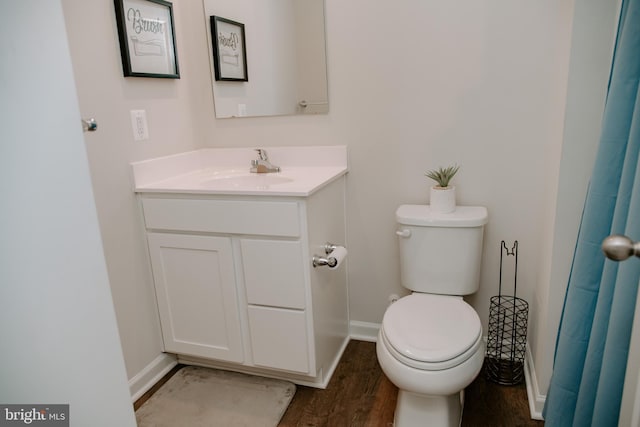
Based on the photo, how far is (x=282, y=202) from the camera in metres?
1.58

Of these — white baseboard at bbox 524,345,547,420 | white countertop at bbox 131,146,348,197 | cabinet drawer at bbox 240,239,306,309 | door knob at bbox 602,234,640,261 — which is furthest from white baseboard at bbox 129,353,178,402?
door knob at bbox 602,234,640,261

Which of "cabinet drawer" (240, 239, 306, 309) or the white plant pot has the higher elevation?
the white plant pot

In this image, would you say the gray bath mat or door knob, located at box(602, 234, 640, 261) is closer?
door knob, located at box(602, 234, 640, 261)

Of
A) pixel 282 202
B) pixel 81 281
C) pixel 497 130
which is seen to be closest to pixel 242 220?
pixel 282 202

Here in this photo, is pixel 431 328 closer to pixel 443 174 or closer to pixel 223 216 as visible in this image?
pixel 443 174

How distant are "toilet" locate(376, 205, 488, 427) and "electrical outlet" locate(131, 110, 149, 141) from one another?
3.82 ft

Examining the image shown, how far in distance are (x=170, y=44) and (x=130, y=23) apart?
0.24m

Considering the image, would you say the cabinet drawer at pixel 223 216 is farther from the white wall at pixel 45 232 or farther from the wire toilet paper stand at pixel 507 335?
the wire toilet paper stand at pixel 507 335

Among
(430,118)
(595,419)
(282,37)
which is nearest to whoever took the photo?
(595,419)

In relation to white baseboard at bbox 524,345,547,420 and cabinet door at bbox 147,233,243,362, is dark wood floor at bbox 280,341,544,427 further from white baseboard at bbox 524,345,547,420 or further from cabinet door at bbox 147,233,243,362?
cabinet door at bbox 147,233,243,362

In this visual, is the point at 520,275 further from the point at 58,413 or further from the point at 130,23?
the point at 130,23

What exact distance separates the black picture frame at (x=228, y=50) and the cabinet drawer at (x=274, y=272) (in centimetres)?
91

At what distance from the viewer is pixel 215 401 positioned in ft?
5.91

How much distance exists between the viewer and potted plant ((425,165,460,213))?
69.9 inches
